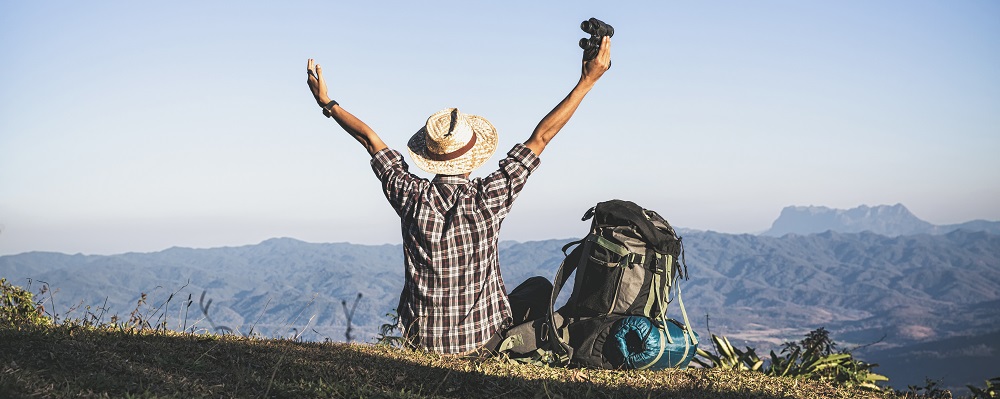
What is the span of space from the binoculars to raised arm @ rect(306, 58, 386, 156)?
1854mm

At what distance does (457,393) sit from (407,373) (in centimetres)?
46

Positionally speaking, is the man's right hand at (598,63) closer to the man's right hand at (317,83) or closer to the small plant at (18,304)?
the man's right hand at (317,83)

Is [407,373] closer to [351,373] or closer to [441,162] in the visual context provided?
[351,373]

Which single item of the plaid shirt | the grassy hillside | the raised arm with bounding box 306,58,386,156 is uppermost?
the raised arm with bounding box 306,58,386,156

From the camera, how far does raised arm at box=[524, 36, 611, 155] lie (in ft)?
22.5

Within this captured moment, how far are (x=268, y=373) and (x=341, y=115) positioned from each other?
3.07 meters

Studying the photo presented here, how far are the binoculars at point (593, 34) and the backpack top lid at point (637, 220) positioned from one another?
4.00ft

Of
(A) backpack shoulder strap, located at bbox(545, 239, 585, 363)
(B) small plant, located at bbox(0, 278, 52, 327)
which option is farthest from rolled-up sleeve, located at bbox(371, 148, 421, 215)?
(B) small plant, located at bbox(0, 278, 52, 327)

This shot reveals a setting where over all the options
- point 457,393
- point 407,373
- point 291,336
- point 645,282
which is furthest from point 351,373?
point 645,282

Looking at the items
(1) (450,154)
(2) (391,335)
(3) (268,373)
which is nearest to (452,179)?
(1) (450,154)

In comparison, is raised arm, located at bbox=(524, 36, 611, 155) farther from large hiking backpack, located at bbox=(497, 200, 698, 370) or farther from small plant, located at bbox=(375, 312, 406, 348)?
small plant, located at bbox=(375, 312, 406, 348)

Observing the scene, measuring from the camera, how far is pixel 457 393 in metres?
4.82

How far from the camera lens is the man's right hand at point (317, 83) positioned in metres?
7.57

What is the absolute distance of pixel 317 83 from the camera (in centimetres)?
760
